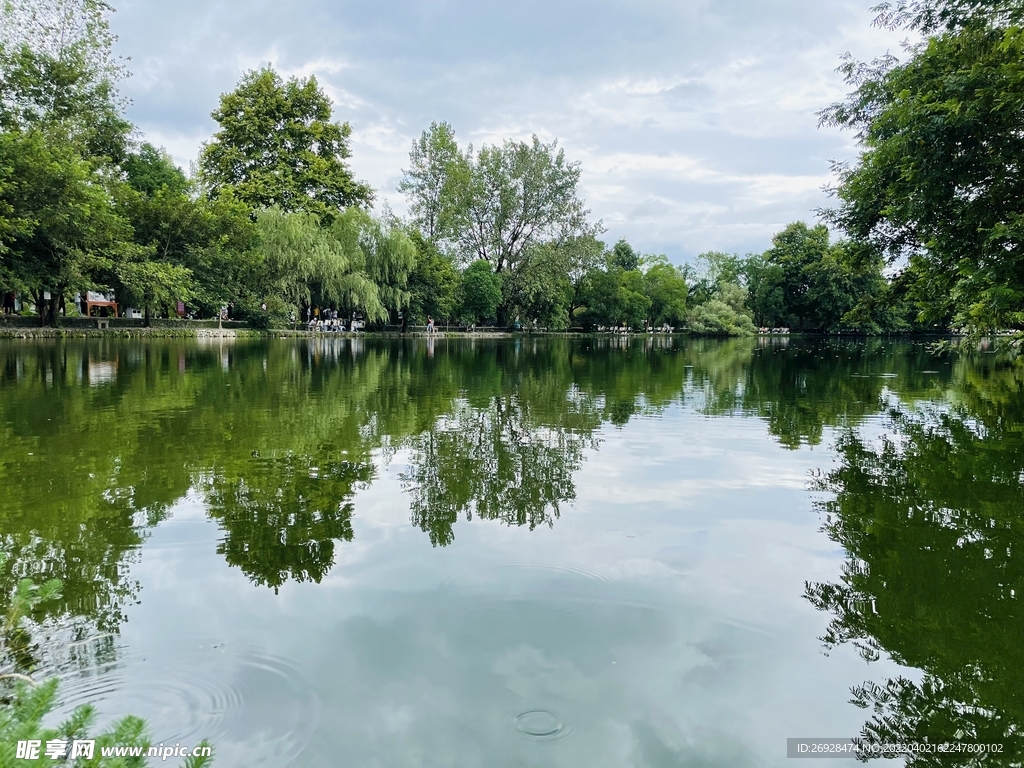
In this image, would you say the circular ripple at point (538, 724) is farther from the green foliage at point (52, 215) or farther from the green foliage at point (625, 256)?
the green foliage at point (625, 256)

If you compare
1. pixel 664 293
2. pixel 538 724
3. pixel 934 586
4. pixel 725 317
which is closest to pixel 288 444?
pixel 538 724

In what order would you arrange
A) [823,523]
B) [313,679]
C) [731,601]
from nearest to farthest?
[313,679] → [731,601] → [823,523]

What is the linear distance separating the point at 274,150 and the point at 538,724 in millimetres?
50254

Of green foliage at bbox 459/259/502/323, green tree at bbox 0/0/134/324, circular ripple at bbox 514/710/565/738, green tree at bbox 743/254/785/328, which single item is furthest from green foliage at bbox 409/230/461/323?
circular ripple at bbox 514/710/565/738

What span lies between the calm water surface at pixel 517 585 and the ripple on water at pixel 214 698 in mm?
12

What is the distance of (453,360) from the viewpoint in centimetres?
2444

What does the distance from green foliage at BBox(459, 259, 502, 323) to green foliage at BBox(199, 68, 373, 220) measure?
11582mm

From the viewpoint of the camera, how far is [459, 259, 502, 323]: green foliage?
2112 inches

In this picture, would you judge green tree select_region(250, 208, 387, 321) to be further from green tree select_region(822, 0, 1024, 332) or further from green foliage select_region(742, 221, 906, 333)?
green foliage select_region(742, 221, 906, 333)

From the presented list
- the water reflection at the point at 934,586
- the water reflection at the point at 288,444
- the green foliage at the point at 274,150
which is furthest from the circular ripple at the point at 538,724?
the green foliage at the point at 274,150

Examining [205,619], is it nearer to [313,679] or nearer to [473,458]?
[313,679]

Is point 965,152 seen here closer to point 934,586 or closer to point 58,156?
point 934,586

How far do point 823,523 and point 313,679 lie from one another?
14.3ft

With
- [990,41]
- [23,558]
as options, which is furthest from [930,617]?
[990,41]
